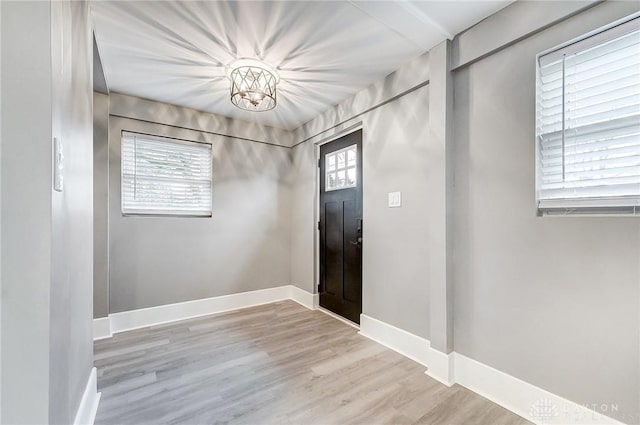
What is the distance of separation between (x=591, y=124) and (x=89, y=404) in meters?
3.23

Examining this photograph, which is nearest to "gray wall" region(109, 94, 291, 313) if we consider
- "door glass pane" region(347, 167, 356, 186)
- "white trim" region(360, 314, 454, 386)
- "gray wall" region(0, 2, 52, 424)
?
"door glass pane" region(347, 167, 356, 186)

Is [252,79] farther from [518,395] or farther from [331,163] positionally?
[518,395]

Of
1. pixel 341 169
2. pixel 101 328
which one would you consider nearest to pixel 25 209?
pixel 101 328

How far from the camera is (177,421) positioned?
1.60 m

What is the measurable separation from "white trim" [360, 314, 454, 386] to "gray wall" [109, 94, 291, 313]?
1679mm

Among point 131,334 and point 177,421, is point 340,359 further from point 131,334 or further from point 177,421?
point 131,334

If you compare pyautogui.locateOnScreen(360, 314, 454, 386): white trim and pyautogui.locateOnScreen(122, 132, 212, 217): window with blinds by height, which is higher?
pyautogui.locateOnScreen(122, 132, 212, 217): window with blinds

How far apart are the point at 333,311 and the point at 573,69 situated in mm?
3034

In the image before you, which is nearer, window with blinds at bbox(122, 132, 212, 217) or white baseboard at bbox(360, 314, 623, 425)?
white baseboard at bbox(360, 314, 623, 425)

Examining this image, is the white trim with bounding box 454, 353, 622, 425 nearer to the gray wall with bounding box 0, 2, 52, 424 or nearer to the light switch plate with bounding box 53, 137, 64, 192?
the gray wall with bounding box 0, 2, 52, 424

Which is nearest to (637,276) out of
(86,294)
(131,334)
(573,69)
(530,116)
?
(530,116)

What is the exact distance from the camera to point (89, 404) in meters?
1.58

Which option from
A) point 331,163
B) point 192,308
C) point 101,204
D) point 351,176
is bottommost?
point 192,308

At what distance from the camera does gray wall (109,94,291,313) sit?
2.95 meters
